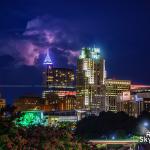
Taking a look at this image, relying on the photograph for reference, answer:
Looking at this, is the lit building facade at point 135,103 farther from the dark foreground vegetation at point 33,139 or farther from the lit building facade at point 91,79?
the dark foreground vegetation at point 33,139

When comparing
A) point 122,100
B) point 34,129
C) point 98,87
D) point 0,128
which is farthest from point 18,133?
point 98,87

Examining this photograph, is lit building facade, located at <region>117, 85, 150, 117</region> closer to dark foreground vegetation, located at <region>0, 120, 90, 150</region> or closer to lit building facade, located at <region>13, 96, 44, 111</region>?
lit building facade, located at <region>13, 96, 44, 111</region>

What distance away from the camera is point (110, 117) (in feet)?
308

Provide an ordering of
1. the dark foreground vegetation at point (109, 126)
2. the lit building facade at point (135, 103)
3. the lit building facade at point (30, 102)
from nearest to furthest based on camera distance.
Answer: the dark foreground vegetation at point (109, 126), the lit building facade at point (135, 103), the lit building facade at point (30, 102)

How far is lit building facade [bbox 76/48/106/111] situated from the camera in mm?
170500

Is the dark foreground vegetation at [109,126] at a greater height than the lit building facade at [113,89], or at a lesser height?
lesser

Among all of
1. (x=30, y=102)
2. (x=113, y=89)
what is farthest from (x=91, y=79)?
(x=30, y=102)

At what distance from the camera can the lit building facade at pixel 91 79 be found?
559ft

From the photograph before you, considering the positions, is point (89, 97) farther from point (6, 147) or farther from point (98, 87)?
point (6, 147)

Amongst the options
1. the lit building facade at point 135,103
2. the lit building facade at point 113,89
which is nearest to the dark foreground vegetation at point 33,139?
the lit building facade at point 135,103

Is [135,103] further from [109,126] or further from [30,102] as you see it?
[109,126]

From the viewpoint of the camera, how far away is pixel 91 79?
6757 inches

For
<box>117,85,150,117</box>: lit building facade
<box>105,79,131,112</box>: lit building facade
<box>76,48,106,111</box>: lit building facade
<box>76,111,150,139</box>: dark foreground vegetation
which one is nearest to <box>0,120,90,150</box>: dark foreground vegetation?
<box>76,111,150,139</box>: dark foreground vegetation

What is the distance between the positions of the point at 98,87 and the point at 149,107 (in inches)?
1361
